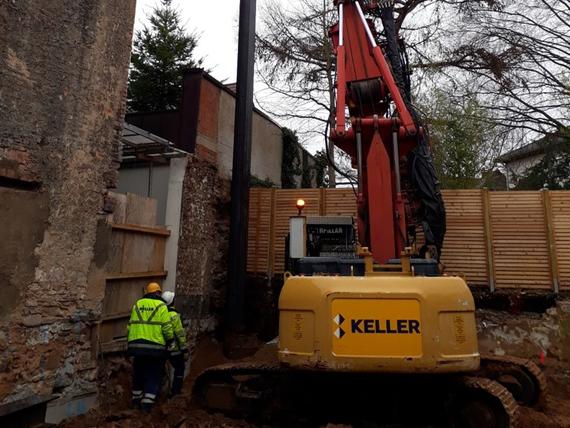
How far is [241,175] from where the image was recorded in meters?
9.67

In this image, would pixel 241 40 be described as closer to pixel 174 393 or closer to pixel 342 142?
pixel 342 142

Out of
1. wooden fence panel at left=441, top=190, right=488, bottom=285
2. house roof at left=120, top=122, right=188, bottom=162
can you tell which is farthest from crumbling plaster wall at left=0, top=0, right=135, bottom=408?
wooden fence panel at left=441, top=190, right=488, bottom=285

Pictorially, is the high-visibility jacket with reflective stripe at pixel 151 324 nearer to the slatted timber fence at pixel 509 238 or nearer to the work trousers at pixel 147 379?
the work trousers at pixel 147 379

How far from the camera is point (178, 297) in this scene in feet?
28.5

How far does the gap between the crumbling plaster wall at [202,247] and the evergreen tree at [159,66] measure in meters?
7.18

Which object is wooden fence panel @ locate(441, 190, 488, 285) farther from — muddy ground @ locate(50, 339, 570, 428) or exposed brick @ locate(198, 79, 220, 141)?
exposed brick @ locate(198, 79, 220, 141)

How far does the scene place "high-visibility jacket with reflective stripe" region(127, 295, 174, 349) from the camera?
231 inches

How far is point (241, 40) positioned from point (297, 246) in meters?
6.22

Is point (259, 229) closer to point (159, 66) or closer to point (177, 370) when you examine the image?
point (177, 370)

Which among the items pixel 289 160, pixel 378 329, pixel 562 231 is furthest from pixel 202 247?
pixel 562 231

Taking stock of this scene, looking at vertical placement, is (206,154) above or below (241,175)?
above

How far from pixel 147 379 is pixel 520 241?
315 inches

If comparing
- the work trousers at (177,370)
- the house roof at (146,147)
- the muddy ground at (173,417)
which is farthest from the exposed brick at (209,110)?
the muddy ground at (173,417)

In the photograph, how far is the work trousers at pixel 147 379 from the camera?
581 cm
